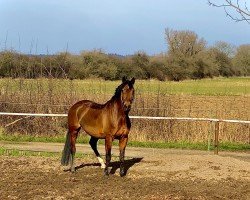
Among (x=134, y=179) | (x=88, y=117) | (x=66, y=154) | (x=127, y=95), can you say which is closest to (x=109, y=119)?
(x=88, y=117)

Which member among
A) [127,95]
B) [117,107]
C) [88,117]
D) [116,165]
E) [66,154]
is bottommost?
[116,165]

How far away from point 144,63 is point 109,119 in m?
46.9

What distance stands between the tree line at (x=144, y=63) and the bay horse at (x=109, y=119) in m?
10.6

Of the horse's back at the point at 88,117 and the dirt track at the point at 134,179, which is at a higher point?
the horse's back at the point at 88,117

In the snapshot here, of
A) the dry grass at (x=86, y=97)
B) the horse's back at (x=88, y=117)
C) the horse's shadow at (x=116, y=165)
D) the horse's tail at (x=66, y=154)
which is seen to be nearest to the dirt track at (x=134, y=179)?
the horse's shadow at (x=116, y=165)

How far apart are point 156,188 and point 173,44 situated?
68.0 metres

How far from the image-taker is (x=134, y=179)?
9727mm

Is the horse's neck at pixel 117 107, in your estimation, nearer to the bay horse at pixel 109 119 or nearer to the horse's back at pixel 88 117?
the bay horse at pixel 109 119

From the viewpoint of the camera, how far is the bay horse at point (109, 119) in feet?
30.3

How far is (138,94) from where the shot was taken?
19625mm

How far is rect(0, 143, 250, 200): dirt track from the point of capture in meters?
8.38

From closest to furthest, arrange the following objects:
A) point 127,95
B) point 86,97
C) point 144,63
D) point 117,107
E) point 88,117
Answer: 1. point 127,95
2. point 117,107
3. point 88,117
4. point 86,97
5. point 144,63

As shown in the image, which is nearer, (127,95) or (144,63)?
(127,95)

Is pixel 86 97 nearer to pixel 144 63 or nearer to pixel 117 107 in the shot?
pixel 117 107
